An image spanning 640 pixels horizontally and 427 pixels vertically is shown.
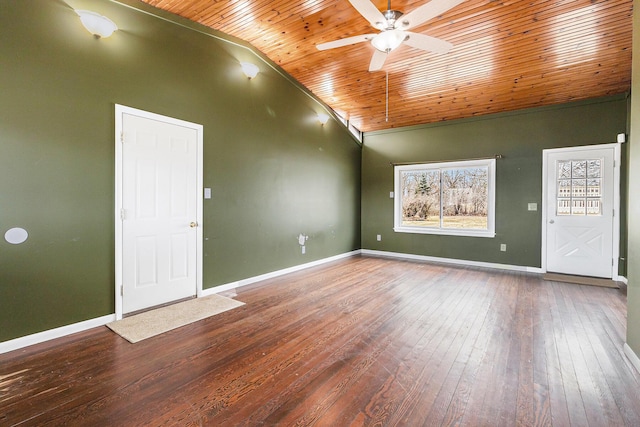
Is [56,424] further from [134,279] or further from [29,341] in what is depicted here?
[134,279]

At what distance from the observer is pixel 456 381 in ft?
6.33

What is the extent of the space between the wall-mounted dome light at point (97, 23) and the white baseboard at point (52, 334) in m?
2.71

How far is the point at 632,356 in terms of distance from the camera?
2156 millimetres

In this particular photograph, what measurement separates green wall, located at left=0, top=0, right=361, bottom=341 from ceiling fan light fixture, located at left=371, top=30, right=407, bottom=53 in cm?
219

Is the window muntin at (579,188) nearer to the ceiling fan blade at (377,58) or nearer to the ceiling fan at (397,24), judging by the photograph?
the ceiling fan at (397,24)

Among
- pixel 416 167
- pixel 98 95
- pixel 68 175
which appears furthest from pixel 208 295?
pixel 416 167

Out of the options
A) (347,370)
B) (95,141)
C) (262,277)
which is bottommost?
(347,370)

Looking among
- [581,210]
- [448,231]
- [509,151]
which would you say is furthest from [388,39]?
[581,210]

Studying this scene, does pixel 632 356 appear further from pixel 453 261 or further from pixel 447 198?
pixel 447 198

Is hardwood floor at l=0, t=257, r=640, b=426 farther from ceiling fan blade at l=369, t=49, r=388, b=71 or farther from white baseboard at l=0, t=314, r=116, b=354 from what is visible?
ceiling fan blade at l=369, t=49, r=388, b=71

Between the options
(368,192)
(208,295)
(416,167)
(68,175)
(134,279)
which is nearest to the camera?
(68,175)

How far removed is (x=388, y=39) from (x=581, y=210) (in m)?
4.43

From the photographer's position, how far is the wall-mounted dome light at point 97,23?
258 centimetres

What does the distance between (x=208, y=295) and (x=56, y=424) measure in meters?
2.15
